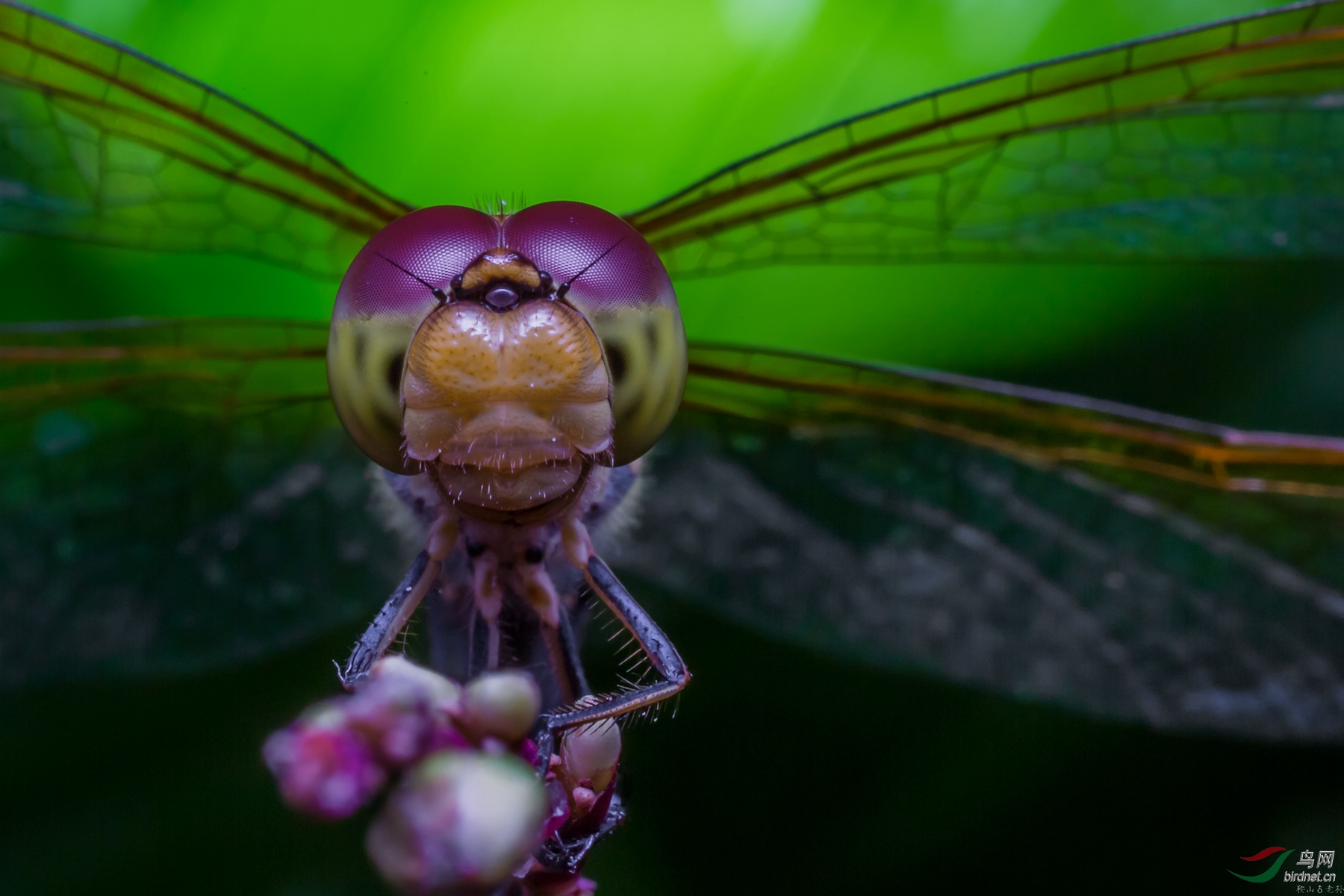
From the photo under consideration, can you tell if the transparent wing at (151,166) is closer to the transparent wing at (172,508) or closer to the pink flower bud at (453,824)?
the transparent wing at (172,508)

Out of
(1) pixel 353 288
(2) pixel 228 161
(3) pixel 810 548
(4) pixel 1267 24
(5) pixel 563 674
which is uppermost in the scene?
(4) pixel 1267 24

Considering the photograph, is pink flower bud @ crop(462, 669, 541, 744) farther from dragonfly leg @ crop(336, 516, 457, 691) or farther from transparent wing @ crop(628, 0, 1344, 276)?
transparent wing @ crop(628, 0, 1344, 276)

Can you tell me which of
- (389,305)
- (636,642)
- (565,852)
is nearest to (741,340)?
(636,642)

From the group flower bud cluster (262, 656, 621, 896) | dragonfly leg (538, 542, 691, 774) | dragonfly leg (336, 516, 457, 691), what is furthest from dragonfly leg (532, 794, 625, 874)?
flower bud cluster (262, 656, 621, 896)

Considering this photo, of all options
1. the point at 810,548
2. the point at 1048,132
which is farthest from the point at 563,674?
the point at 1048,132

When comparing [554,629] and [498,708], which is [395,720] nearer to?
[498,708]

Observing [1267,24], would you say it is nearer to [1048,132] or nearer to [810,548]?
[1048,132]

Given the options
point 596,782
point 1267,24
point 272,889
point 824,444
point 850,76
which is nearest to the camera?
point 596,782
